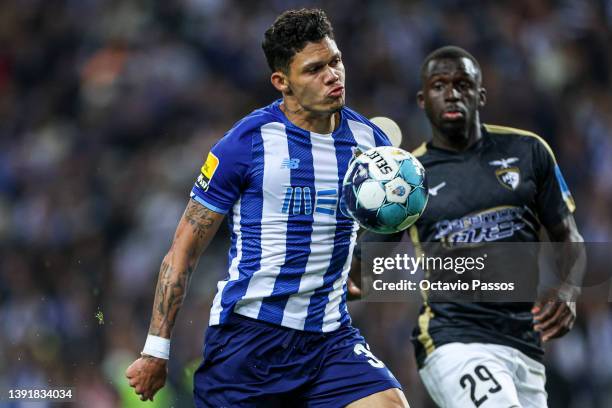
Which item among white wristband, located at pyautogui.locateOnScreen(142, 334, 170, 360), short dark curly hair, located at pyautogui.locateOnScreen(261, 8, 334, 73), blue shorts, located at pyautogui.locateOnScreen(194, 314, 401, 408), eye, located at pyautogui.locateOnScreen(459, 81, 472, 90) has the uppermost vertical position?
eye, located at pyautogui.locateOnScreen(459, 81, 472, 90)

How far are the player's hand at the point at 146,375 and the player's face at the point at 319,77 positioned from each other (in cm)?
113

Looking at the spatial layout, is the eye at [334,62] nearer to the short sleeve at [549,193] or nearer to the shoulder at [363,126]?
the shoulder at [363,126]

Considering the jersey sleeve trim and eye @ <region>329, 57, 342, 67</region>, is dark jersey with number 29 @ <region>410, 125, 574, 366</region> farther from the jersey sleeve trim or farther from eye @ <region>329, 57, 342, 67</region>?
the jersey sleeve trim

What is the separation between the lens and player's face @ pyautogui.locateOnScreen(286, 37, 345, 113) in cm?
372

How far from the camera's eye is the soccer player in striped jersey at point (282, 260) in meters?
3.62

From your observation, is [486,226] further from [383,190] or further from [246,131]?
[246,131]

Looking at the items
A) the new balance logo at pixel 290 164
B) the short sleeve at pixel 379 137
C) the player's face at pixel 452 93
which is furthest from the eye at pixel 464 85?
the new balance logo at pixel 290 164

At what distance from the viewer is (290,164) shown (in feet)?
12.2

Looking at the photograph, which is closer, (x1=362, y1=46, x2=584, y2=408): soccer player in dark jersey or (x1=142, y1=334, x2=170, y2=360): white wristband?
(x1=142, y1=334, x2=170, y2=360): white wristband

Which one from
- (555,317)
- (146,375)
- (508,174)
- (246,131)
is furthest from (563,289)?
(146,375)

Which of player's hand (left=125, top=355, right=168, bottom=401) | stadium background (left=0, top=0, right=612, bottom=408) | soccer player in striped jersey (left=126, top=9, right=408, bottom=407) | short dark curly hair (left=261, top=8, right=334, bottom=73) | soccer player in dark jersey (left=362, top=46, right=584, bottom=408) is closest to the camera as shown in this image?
player's hand (left=125, top=355, right=168, bottom=401)

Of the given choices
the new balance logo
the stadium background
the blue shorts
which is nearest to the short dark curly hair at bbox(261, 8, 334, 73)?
the new balance logo

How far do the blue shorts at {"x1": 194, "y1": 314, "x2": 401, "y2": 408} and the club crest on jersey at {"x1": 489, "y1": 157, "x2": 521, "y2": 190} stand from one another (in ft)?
4.60

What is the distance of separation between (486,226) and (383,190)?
4.02 feet
